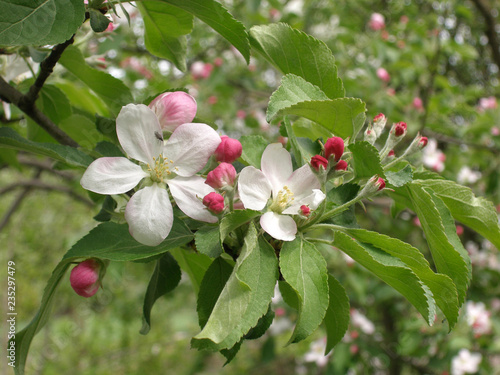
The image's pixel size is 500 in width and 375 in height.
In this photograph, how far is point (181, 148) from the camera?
67cm

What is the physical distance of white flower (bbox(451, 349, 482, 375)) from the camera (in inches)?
96.8

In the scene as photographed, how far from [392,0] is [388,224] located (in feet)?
6.03

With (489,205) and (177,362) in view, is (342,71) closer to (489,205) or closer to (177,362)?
(489,205)

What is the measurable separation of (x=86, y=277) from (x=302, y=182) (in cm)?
36

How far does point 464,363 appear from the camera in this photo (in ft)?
8.10

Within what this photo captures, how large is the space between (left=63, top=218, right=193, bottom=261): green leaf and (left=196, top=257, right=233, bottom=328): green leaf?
0.06 metres

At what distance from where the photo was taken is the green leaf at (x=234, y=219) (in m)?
0.58

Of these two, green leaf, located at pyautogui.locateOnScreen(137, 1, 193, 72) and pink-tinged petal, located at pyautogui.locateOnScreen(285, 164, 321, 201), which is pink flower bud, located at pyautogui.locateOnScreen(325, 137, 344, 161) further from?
green leaf, located at pyautogui.locateOnScreen(137, 1, 193, 72)

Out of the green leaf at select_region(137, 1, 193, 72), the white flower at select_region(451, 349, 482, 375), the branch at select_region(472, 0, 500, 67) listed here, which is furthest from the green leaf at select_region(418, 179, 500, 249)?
the branch at select_region(472, 0, 500, 67)

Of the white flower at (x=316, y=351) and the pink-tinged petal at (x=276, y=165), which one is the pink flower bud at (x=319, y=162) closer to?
the pink-tinged petal at (x=276, y=165)

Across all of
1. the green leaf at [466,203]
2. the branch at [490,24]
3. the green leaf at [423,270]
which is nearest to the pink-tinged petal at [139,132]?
the green leaf at [423,270]

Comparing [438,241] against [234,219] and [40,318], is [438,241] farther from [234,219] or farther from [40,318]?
[40,318]

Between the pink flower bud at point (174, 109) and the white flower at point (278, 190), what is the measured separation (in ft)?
0.44

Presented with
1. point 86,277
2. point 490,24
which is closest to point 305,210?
point 86,277
